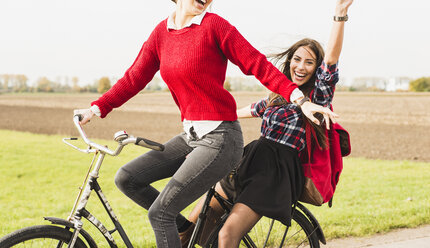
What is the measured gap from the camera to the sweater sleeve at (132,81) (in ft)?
8.64

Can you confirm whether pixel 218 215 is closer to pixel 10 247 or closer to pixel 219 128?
pixel 219 128

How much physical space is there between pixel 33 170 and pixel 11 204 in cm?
327

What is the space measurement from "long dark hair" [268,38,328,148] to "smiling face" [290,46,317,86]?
0.09ft

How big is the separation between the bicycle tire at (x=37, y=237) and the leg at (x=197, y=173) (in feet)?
1.60

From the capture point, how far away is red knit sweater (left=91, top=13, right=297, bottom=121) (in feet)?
7.43

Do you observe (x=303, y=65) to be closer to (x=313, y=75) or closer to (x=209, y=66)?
(x=313, y=75)

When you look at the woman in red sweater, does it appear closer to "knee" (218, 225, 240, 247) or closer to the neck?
the neck

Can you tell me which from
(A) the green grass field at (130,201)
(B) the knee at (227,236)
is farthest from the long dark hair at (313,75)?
(A) the green grass field at (130,201)

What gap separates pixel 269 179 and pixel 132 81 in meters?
1.03

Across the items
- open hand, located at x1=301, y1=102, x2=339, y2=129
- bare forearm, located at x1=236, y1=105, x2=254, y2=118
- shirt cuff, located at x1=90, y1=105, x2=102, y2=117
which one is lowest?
bare forearm, located at x1=236, y1=105, x2=254, y2=118

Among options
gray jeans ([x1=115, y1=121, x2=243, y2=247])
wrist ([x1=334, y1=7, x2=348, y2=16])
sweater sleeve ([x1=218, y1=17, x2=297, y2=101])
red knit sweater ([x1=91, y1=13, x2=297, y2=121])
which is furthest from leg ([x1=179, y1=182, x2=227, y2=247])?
wrist ([x1=334, y1=7, x2=348, y2=16])

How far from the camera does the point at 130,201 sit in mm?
8422

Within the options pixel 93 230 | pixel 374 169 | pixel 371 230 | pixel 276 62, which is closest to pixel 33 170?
pixel 93 230

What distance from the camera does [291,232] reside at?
332 cm
